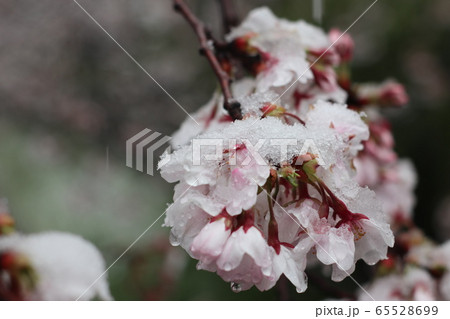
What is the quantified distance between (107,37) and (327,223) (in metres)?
1.10

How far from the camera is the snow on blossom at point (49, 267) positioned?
47 centimetres

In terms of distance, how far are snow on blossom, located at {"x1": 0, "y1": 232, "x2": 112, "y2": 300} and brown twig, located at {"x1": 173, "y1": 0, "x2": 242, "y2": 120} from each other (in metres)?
0.21

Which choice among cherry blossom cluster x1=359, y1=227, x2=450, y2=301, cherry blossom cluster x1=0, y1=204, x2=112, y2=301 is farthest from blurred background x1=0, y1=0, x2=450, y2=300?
cherry blossom cluster x1=0, y1=204, x2=112, y2=301

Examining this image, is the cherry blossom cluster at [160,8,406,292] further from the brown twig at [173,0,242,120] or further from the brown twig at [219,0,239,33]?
the brown twig at [219,0,239,33]

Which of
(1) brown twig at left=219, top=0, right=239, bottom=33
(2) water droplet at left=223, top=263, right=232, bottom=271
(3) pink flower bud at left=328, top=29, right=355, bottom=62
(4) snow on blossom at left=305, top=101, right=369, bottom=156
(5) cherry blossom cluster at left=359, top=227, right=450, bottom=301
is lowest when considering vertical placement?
(5) cherry blossom cluster at left=359, top=227, right=450, bottom=301

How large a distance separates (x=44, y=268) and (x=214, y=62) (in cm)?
31

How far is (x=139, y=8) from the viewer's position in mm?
1479

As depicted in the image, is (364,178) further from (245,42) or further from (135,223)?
(135,223)

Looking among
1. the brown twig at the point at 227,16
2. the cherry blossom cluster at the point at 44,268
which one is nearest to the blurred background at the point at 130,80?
the brown twig at the point at 227,16

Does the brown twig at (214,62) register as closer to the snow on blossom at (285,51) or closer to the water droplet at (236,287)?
the snow on blossom at (285,51)

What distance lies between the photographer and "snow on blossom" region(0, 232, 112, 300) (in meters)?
0.47

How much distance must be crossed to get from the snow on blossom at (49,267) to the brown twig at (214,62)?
211mm

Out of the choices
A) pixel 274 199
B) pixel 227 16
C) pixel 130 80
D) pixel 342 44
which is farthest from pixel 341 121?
pixel 130 80

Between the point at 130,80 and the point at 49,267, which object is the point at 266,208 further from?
the point at 130,80
